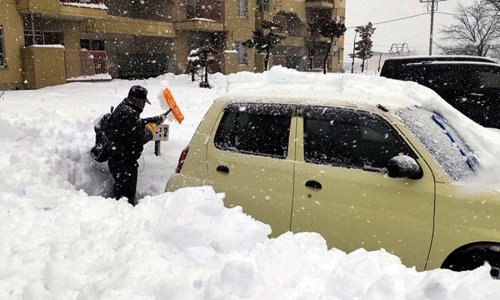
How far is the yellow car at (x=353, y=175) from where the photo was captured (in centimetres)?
331

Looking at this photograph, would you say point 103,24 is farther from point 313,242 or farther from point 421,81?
point 313,242

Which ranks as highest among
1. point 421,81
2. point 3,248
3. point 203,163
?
point 421,81

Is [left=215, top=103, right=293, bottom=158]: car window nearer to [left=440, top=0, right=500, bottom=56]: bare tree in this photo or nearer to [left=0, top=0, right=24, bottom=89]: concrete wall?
[left=0, top=0, right=24, bottom=89]: concrete wall

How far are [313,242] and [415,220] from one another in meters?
0.80

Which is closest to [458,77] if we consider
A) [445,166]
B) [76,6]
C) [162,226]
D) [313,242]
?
[445,166]

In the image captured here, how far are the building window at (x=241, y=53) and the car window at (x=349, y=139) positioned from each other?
2702 centimetres

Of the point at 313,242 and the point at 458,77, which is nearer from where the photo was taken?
the point at 313,242

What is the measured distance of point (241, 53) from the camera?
100ft

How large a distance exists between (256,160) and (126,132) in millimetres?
1836

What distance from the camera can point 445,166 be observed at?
339 centimetres

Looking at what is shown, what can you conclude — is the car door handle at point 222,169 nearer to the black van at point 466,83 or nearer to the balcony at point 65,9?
the black van at point 466,83

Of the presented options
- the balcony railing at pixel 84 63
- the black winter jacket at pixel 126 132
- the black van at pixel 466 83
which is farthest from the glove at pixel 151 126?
the balcony railing at pixel 84 63

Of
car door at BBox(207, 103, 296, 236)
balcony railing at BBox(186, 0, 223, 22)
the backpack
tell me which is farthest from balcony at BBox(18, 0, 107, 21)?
car door at BBox(207, 103, 296, 236)

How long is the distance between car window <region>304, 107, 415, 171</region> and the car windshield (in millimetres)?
189
